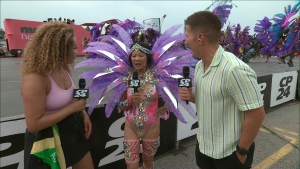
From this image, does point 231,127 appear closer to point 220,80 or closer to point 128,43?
point 220,80

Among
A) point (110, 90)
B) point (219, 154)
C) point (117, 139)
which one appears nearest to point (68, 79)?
point (110, 90)

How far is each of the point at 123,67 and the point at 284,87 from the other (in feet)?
19.1

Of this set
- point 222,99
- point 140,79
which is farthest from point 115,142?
point 222,99

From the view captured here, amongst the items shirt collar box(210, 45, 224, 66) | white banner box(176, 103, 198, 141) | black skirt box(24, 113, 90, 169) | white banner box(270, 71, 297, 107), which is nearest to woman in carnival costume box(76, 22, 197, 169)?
black skirt box(24, 113, 90, 169)

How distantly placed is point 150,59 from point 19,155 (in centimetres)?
161

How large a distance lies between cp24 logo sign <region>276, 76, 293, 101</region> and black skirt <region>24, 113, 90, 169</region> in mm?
6057

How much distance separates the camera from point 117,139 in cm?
322

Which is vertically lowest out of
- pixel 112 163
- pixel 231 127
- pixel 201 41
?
pixel 112 163

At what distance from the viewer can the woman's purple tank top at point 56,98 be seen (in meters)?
1.74

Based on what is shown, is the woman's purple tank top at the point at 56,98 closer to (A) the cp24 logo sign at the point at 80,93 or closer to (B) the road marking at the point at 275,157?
(A) the cp24 logo sign at the point at 80,93

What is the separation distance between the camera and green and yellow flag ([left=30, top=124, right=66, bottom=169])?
1.68m

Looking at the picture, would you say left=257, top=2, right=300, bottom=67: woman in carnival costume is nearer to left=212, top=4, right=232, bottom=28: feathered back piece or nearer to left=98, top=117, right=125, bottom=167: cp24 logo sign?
left=212, top=4, right=232, bottom=28: feathered back piece

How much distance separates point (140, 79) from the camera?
→ 251 centimetres

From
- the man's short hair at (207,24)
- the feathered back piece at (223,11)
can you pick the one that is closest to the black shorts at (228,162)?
the man's short hair at (207,24)
